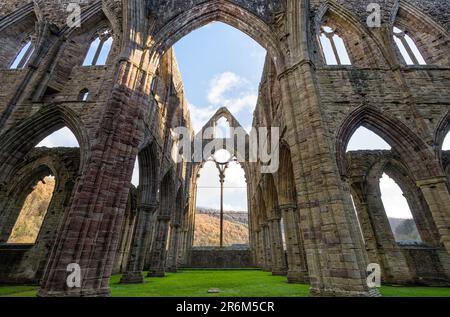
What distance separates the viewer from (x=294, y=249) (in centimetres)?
923

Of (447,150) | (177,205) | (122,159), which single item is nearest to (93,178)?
(122,159)

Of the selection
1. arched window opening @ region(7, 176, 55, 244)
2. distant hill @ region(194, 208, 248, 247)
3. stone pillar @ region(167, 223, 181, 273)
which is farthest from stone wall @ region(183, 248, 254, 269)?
distant hill @ region(194, 208, 248, 247)

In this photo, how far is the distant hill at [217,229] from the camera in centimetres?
3991

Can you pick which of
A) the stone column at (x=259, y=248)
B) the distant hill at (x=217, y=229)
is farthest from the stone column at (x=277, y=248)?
the distant hill at (x=217, y=229)

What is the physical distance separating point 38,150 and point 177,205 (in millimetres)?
9900

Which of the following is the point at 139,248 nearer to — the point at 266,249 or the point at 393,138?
the point at 266,249

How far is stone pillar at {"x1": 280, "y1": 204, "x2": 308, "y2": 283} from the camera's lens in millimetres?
8664

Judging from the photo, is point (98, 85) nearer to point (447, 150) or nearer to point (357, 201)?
point (357, 201)

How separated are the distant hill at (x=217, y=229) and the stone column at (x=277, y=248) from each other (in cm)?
2606

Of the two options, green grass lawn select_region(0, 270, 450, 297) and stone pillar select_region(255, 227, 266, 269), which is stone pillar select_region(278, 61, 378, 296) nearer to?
green grass lawn select_region(0, 270, 450, 297)

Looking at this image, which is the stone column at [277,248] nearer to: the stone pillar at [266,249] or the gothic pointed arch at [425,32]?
the stone pillar at [266,249]

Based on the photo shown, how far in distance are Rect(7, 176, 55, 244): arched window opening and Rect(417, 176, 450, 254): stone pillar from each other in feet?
101

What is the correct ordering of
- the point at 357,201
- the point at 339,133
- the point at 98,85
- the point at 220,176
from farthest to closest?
1. the point at 220,176
2. the point at 357,201
3. the point at 98,85
4. the point at 339,133

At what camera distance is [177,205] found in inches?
695
